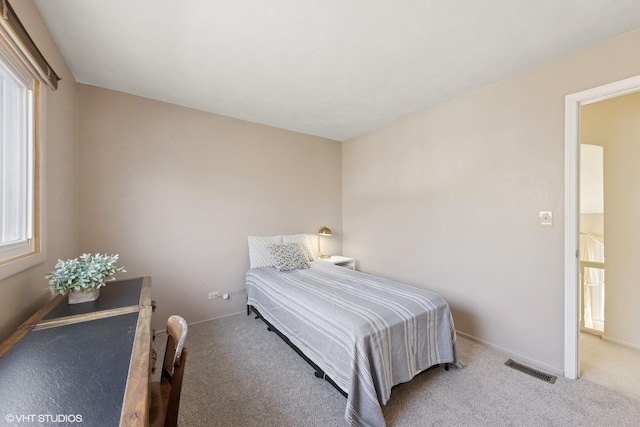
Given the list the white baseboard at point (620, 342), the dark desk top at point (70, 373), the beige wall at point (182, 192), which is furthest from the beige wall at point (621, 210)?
the dark desk top at point (70, 373)

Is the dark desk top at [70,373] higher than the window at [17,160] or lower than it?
lower

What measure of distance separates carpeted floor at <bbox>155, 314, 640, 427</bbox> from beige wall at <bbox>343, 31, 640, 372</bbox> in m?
0.38

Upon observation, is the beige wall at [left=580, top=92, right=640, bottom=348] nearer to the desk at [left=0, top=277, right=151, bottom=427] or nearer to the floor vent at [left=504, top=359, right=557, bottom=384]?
the floor vent at [left=504, top=359, right=557, bottom=384]

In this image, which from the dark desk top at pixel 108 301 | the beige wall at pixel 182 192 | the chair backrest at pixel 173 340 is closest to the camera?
the chair backrest at pixel 173 340

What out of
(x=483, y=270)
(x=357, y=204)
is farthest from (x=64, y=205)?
(x=483, y=270)

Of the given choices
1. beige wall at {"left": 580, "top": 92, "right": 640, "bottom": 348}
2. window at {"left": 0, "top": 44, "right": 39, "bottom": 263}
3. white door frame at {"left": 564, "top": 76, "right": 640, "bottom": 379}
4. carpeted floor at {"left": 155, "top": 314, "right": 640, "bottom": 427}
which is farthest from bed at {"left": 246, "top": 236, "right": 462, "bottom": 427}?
beige wall at {"left": 580, "top": 92, "right": 640, "bottom": 348}

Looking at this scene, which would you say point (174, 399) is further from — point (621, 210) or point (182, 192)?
point (621, 210)

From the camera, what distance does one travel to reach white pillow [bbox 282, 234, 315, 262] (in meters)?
3.55

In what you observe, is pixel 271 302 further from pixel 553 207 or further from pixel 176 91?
pixel 553 207

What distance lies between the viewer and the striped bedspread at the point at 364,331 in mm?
1567

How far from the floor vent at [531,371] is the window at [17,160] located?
11.3 feet

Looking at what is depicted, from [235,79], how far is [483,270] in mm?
2961

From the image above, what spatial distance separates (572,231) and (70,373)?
305cm

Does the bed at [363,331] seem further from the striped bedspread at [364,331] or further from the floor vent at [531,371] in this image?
the floor vent at [531,371]
